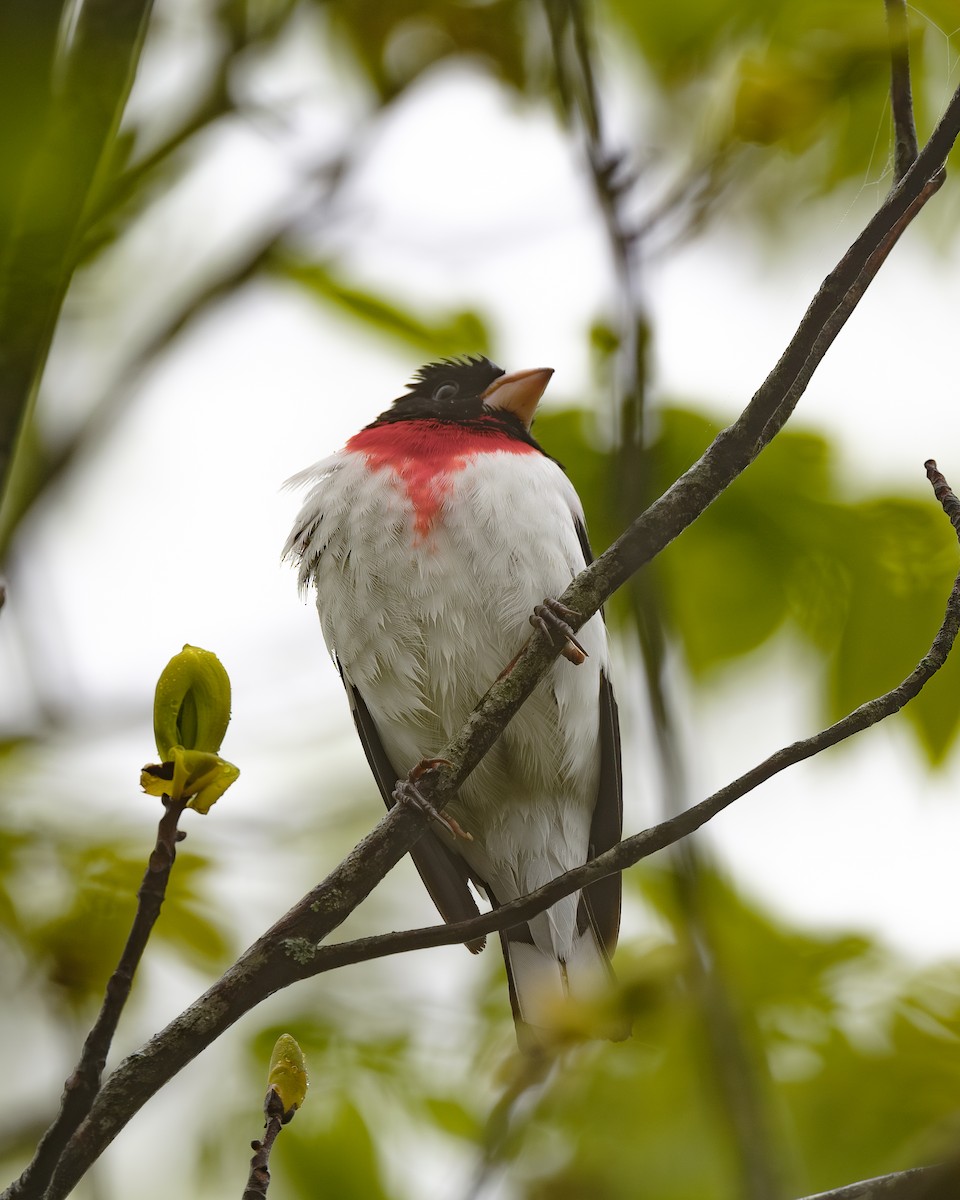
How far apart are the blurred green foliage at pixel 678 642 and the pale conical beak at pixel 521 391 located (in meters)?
1.52

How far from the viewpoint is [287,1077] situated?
2.16 m

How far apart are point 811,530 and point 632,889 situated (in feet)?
4.33

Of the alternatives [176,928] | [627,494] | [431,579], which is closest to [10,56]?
[627,494]

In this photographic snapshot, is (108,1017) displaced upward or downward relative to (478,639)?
downward

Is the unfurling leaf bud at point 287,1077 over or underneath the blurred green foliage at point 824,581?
underneath

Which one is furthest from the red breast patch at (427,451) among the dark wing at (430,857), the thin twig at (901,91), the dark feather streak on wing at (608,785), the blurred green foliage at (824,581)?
the thin twig at (901,91)

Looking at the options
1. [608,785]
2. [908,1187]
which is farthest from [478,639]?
[908,1187]

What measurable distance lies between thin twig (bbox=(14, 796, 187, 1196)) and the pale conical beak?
2.80 metres

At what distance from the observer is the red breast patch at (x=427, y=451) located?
401 cm

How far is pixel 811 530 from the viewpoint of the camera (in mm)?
2387

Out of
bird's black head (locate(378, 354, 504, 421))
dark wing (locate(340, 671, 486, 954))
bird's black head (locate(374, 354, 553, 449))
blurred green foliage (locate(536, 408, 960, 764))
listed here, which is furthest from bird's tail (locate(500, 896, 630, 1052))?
bird's black head (locate(378, 354, 504, 421))

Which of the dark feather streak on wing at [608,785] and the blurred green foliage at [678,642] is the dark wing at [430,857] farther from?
the blurred green foliage at [678,642]

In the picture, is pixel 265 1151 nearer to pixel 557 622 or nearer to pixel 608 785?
pixel 557 622

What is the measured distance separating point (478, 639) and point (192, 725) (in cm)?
211
